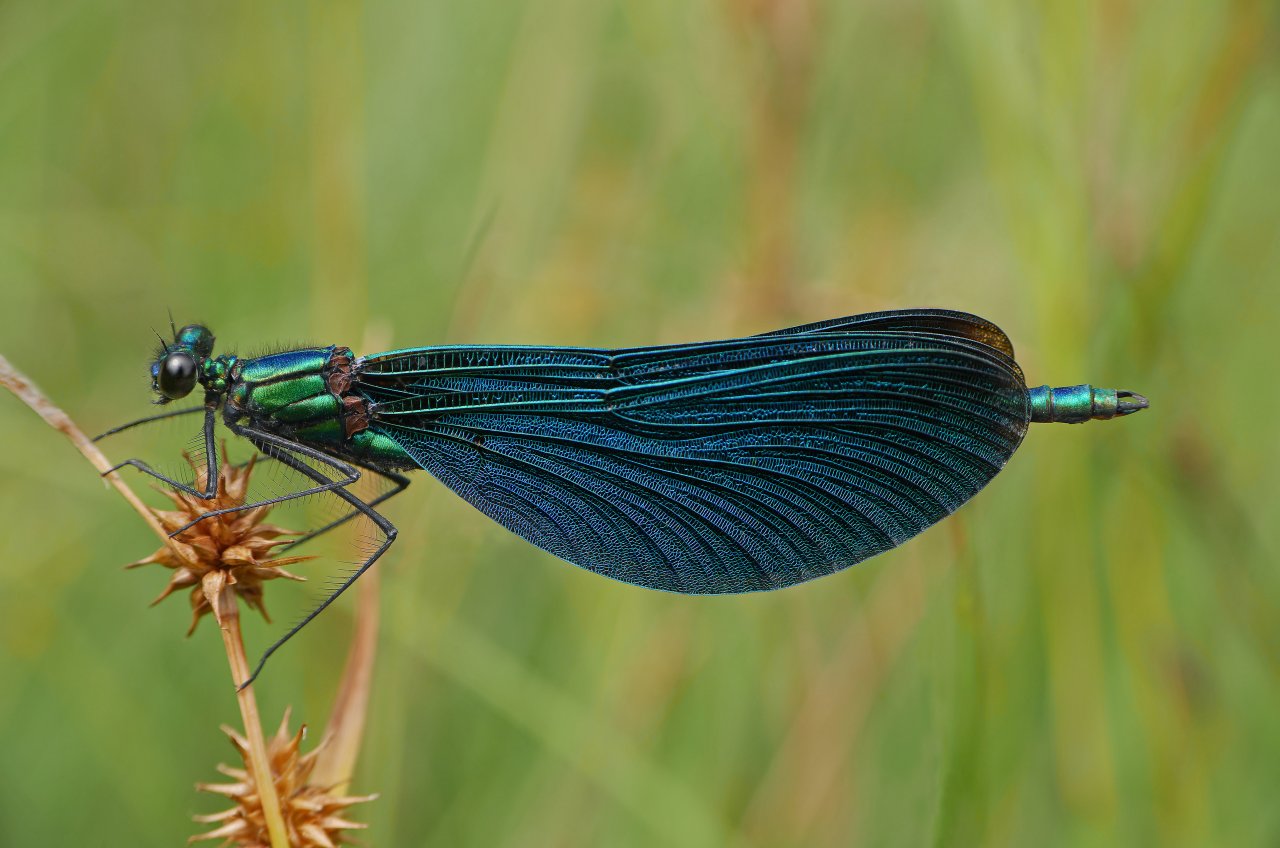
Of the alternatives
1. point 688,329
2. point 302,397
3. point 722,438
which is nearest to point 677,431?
point 722,438

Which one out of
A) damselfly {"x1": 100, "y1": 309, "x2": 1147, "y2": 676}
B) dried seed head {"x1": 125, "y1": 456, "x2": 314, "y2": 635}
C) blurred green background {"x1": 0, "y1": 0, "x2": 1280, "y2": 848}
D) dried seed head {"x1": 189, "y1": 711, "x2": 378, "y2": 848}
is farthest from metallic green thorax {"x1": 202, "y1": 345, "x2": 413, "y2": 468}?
dried seed head {"x1": 189, "y1": 711, "x2": 378, "y2": 848}

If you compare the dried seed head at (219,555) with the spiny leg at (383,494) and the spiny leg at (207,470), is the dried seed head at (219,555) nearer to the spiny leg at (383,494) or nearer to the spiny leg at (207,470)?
the spiny leg at (207,470)

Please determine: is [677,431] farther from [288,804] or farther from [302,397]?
[288,804]

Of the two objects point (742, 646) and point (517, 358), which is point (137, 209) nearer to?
point (517, 358)

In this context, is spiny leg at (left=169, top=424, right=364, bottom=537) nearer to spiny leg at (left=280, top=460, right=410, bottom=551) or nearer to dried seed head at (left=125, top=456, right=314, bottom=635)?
spiny leg at (left=280, top=460, right=410, bottom=551)

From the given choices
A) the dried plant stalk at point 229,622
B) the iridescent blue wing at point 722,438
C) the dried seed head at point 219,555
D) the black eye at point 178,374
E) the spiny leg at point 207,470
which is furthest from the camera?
the black eye at point 178,374

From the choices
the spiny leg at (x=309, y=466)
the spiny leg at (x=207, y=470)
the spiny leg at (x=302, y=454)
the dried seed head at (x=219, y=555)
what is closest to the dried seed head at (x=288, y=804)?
the dried seed head at (x=219, y=555)

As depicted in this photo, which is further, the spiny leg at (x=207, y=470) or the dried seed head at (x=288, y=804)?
the spiny leg at (x=207, y=470)
